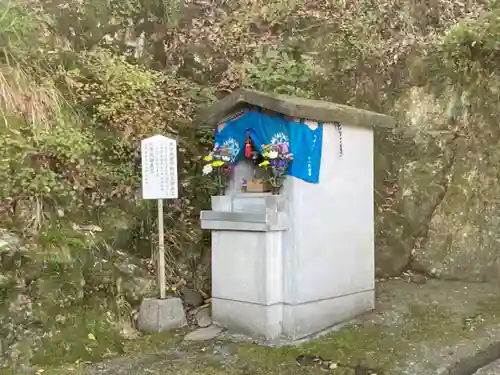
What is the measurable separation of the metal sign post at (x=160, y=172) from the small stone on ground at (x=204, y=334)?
0.56m

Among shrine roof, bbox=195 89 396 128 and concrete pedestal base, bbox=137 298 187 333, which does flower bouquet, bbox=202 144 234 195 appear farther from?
concrete pedestal base, bbox=137 298 187 333

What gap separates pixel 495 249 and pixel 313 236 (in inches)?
137

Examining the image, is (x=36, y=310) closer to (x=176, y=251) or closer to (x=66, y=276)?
(x=66, y=276)

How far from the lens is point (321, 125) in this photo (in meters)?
6.41

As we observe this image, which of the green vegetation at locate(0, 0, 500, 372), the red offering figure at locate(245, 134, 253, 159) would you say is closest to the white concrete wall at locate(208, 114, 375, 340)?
the red offering figure at locate(245, 134, 253, 159)

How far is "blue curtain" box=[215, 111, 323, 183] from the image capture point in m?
6.20

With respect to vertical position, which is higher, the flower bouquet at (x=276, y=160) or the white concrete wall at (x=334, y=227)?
the flower bouquet at (x=276, y=160)

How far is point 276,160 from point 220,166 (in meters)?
0.88

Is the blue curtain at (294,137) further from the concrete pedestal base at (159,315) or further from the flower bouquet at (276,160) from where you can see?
the concrete pedestal base at (159,315)

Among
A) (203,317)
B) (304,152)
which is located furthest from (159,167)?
(203,317)

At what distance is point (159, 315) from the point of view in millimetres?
6293

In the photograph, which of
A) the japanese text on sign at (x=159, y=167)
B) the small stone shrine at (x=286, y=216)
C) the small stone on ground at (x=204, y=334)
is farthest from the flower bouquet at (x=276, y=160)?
the small stone on ground at (x=204, y=334)

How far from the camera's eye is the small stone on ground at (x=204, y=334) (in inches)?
244

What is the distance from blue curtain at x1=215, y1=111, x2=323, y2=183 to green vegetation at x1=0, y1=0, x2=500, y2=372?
4.99ft
